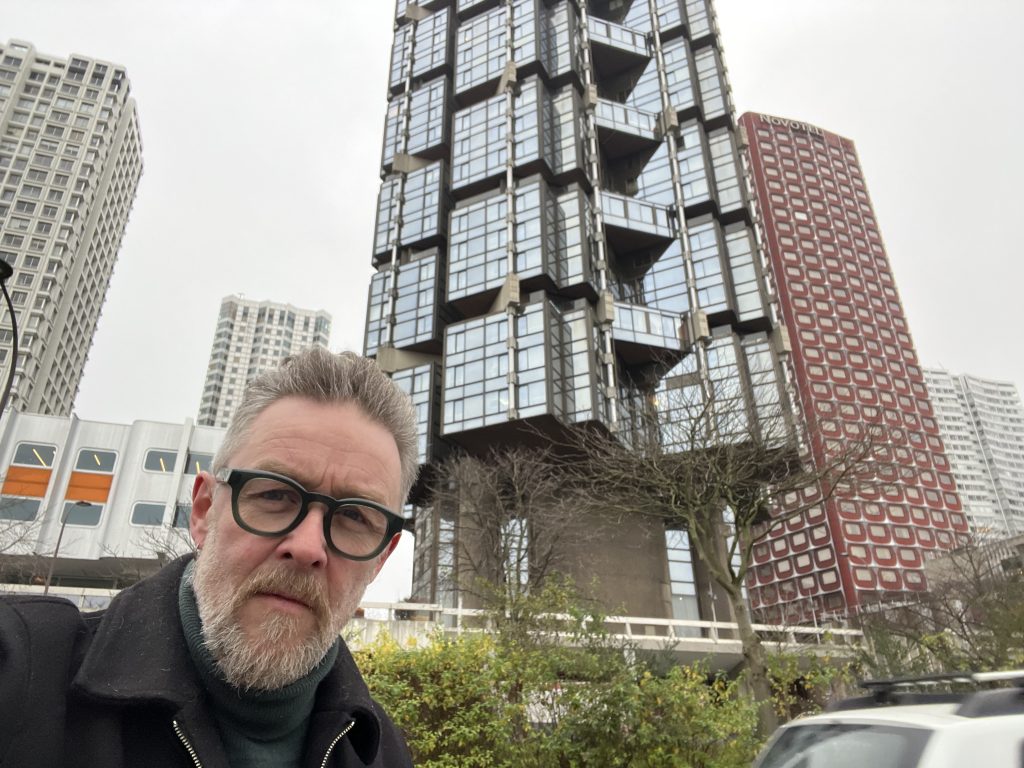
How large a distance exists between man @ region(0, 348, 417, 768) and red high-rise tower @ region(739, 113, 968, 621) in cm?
7046

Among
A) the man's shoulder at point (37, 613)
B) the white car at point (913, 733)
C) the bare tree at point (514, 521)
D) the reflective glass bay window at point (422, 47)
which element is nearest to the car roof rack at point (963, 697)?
the white car at point (913, 733)

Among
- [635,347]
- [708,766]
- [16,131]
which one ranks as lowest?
[708,766]

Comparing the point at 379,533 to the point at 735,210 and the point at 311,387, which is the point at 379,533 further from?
the point at 735,210

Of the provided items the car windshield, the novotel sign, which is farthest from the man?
the novotel sign

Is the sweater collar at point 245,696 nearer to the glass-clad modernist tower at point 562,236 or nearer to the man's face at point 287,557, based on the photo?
the man's face at point 287,557

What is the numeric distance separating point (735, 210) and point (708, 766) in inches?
1626

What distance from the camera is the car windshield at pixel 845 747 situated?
316cm

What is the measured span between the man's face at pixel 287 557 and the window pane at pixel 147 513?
4131 centimetres

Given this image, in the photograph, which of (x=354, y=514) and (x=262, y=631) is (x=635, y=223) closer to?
(x=354, y=514)

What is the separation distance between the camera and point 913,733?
3.19 m

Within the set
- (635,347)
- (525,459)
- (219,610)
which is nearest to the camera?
(219,610)

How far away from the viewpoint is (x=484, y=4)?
163ft

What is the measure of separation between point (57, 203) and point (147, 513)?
218 ft

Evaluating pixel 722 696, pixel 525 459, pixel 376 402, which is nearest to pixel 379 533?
pixel 376 402
